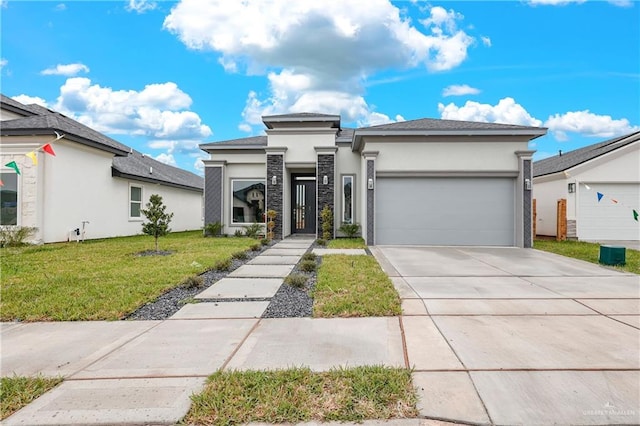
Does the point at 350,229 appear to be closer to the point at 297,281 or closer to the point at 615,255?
the point at 297,281

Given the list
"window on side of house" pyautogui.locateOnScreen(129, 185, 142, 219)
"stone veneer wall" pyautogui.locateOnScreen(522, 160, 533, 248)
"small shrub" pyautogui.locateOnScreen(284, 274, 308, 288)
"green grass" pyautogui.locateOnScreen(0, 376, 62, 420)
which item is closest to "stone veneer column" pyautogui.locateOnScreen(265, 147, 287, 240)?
"window on side of house" pyautogui.locateOnScreen(129, 185, 142, 219)

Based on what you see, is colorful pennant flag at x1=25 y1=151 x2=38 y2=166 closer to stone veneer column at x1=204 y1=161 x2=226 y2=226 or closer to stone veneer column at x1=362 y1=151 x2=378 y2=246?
stone veneer column at x1=204 y1=161 x2=226 y2=226

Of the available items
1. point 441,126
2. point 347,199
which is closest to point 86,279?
point 347,199

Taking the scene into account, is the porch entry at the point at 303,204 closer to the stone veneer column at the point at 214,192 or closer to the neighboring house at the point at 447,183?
the stone veneer column at the point at 214,192

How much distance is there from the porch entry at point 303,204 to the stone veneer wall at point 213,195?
321 centimetres

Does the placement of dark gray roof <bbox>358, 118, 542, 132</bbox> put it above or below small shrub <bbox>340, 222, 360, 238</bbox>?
above

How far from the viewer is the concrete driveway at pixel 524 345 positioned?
93.7 inches

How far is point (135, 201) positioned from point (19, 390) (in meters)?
15.0

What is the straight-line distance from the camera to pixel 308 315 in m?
4.41

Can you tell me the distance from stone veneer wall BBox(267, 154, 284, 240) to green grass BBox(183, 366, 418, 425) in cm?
1095

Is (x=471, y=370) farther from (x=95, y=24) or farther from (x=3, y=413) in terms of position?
(x=95, y=24)

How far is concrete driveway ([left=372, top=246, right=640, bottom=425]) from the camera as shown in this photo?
93.7 inches

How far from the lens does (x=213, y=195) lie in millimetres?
14977

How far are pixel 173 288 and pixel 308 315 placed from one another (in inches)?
107
